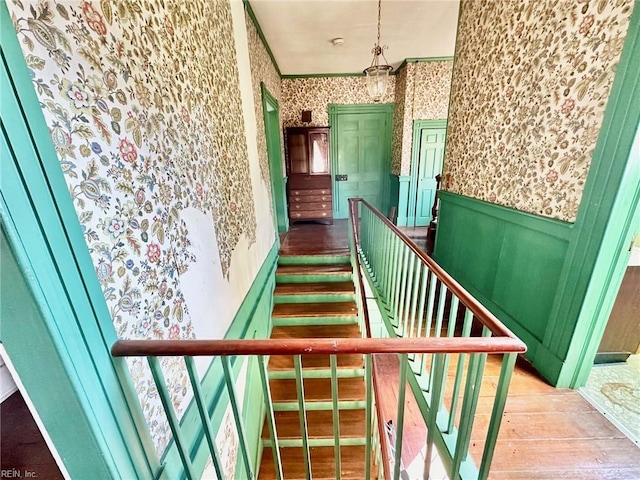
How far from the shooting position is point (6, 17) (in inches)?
21.0

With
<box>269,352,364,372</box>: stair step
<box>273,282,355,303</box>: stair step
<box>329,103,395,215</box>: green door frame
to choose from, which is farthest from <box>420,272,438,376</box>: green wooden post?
<box>329,103,395,215</box>: green door frame

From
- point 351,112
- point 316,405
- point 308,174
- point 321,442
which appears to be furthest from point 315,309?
point 351,112

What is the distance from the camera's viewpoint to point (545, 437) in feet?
4.52

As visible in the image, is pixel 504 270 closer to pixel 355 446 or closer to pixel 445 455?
pixel 445 455

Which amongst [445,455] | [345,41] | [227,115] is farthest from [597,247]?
[345,41]

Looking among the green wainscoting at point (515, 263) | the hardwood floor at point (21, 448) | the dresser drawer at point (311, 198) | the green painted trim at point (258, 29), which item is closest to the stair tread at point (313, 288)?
the green wainscoting at point (515, 263)

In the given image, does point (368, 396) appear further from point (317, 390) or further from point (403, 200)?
point (403, 200)

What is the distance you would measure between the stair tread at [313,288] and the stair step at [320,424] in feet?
4.42

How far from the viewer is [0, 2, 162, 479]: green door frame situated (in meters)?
0.54

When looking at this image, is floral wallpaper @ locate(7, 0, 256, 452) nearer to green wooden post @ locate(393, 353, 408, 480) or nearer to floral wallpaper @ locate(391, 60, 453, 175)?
green wooden post @ locate(393, 353, 408, 480)

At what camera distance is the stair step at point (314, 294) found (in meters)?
3.46

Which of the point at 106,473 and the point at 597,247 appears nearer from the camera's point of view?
the point at 106,473

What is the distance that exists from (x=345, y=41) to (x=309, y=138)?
174 cm

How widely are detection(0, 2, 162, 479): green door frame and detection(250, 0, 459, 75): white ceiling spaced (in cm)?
296
